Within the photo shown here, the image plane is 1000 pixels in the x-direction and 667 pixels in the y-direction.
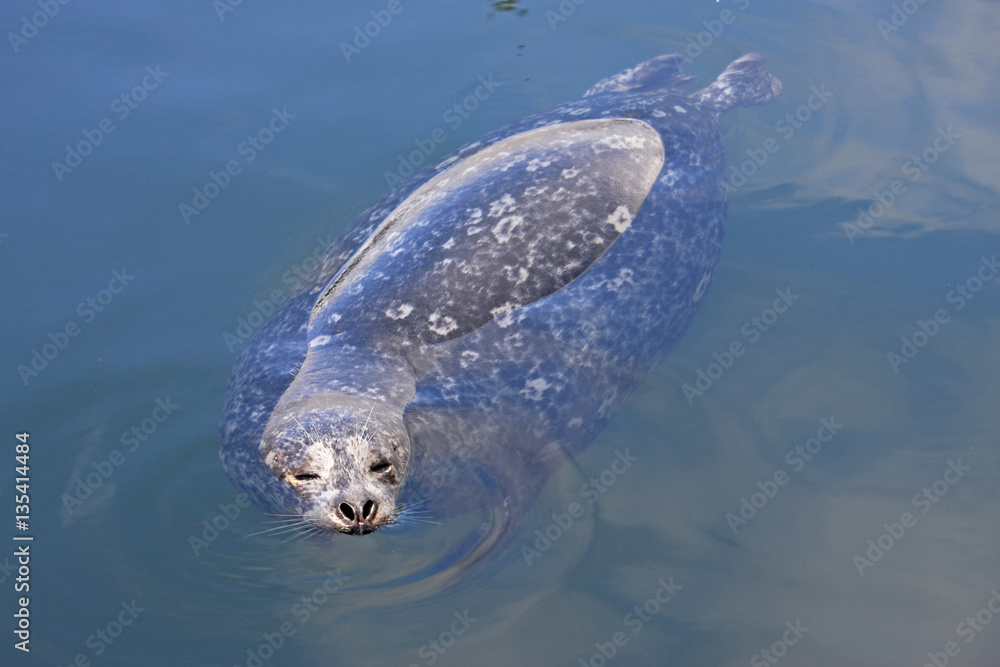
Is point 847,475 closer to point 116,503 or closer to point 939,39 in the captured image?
point 116,503

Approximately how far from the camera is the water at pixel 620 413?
3.55 metres

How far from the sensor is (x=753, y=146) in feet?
19.5

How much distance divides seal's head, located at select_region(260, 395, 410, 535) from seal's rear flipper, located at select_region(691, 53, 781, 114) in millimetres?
3712

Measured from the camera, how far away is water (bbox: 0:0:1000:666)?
140 inches

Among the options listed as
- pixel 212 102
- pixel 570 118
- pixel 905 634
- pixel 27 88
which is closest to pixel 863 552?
pixel 905 634

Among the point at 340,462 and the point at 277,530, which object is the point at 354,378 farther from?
the point at 277,530

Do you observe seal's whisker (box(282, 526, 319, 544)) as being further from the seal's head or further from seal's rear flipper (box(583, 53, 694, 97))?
seal's rear flipper (box(583, 53, 694, 97))

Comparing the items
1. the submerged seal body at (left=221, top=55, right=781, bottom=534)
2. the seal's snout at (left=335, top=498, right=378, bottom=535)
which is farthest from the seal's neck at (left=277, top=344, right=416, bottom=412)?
the seal's snout at (left=335, top=498, right=378, bottom=535)

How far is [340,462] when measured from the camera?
11.1 ft

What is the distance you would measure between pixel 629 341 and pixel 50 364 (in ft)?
10.9

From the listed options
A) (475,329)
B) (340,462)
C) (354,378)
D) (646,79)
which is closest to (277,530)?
(340,462)

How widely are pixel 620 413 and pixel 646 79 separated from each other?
313 centimetres

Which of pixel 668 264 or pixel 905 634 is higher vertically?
pixel 668 264

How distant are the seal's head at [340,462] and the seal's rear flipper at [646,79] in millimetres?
3715
